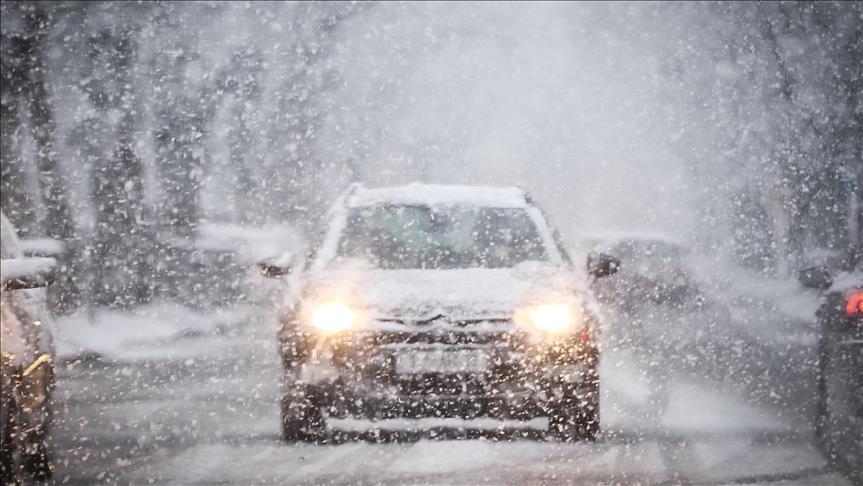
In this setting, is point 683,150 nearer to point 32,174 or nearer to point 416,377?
point 32,174

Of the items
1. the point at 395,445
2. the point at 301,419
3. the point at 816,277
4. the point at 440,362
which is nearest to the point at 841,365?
the point at 816,277

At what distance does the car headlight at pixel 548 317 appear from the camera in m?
5.55

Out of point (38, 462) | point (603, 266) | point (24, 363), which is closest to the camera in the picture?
point (24, 363)

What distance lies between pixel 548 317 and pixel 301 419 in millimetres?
1473

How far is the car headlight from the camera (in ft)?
18.2

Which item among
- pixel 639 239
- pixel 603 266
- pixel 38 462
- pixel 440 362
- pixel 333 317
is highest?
pixel 639 239

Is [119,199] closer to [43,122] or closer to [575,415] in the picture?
[43,122]

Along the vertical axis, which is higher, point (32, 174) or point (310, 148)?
point (310, 148)

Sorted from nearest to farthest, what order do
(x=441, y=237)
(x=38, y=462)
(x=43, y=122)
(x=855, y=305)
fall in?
(x=38, y=462)
(x=855, y=305)
(x=441, y=237)
(x=43, y=122)

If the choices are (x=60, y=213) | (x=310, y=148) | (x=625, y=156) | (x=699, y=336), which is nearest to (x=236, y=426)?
(x=699, y=336)

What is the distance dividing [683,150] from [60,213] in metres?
23.1

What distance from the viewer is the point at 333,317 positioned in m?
A: 5.57

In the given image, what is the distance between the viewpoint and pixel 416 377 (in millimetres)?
5375

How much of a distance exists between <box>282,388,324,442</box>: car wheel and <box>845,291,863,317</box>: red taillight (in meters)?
2.87
